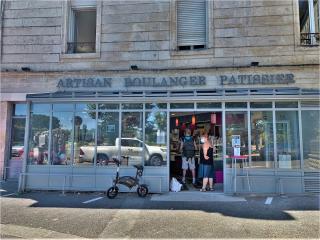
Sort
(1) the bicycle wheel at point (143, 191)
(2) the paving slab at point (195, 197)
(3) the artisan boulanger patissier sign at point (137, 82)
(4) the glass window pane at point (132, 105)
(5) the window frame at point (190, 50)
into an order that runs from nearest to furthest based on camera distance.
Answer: (2) the paving slab at point (195, 197) → (1) the bicycle wheel at point (143, 191) → (4) the glass window pane at point (132, 105) → (3) the artisan boulanger patissier sign at point (137, 82) → (5) the window frame at point (190, 50)

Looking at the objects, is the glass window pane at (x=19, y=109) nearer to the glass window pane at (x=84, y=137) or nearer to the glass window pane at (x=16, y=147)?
the glass window pane at (x=16, y=147)

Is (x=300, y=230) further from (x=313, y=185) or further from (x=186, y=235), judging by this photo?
(x=313, y=185)

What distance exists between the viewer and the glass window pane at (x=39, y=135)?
32.5 feet

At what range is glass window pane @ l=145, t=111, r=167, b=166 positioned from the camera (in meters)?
9.41

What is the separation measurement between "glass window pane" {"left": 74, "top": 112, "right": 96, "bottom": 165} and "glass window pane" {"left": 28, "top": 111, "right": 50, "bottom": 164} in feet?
3.34

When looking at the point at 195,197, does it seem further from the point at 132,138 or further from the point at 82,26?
the point at 82,26

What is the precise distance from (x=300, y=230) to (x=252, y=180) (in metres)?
3.26

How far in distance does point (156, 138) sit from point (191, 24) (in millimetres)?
4329

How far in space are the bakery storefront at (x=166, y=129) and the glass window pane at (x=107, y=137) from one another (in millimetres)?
32

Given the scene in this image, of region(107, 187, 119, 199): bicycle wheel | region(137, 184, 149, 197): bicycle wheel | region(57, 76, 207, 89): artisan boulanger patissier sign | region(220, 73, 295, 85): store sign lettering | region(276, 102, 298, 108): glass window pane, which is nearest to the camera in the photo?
region(107, 187, 119, 199): bicycle wheel

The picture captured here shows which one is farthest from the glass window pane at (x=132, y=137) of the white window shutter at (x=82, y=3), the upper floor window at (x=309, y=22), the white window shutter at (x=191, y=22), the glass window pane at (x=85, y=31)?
the upper floor window at (x=309, y=22)

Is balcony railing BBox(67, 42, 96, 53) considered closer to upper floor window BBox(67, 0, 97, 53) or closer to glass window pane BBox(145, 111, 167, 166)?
upper floor window BBox(67, 0, 97, 53)

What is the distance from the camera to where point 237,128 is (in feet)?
30.7

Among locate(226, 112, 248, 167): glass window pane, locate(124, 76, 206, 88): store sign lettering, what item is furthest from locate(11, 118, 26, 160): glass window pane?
locate(226, 112, 248, 167): glass window pane
